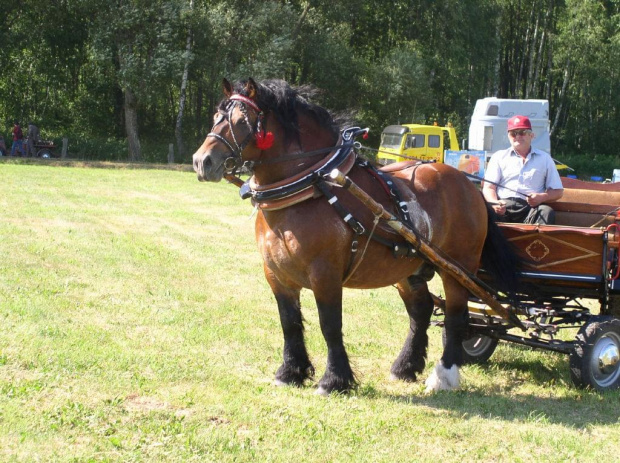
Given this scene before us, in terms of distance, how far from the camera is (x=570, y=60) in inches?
1727

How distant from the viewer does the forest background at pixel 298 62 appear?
3378 cm

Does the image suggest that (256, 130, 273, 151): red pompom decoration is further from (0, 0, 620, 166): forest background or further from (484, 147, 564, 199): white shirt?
(0, 0, 620, 166): forest background

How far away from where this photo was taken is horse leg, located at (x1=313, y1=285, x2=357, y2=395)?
5523mm

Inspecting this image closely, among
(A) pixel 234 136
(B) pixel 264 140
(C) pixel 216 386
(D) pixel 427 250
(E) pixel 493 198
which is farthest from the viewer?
(E) pixel 493 198

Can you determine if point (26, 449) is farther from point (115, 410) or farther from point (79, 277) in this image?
point (79, 277)

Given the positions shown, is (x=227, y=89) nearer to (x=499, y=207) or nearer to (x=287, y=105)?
(x=287, y=105)

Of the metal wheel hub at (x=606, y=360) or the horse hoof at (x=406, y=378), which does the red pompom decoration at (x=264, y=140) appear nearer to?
the horse hoof at (x=406, y=378)

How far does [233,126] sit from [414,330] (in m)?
2.42

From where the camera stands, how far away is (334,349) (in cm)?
564

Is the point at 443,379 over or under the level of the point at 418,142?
under

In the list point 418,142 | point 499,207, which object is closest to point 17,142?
point 418,142

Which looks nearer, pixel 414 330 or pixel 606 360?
pixel 606 360

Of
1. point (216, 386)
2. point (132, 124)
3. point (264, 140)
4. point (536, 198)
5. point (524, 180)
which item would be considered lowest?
point (216, 386)

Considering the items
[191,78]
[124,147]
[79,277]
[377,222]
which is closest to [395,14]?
[191,78]
